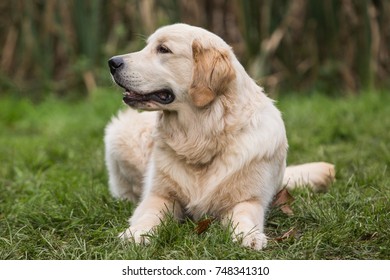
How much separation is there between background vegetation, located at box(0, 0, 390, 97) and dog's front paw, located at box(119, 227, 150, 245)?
5402 mm

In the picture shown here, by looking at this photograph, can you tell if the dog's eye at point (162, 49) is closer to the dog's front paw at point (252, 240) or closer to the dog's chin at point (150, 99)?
the dog's chin at point (150, 99)

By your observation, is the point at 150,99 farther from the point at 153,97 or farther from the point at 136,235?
the point at 136,235

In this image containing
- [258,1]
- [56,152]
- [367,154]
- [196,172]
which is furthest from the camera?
[258,1]

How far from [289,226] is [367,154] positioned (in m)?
2.01

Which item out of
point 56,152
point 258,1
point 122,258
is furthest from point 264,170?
point 258,1

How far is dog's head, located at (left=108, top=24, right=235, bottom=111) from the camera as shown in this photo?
3.81m

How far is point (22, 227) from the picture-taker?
3797mm

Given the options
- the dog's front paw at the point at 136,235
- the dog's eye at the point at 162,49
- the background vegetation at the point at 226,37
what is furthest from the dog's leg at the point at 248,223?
the background vegetation at the point at 226,37

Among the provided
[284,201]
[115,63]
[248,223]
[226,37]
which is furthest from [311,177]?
[226,37]

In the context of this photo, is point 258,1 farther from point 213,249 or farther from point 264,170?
point 213,249

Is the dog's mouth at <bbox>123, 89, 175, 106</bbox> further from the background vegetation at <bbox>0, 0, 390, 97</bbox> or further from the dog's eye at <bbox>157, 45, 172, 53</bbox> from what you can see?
the background vegetation at <bbox>0, 0, 390, 97</bbox>

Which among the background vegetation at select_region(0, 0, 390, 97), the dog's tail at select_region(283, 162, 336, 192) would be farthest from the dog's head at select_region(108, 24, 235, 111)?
the background vegetation at select_region(0, 0, 390, 97)

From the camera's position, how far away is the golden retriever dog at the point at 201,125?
383 cm

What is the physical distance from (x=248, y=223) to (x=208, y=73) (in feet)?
2.58
